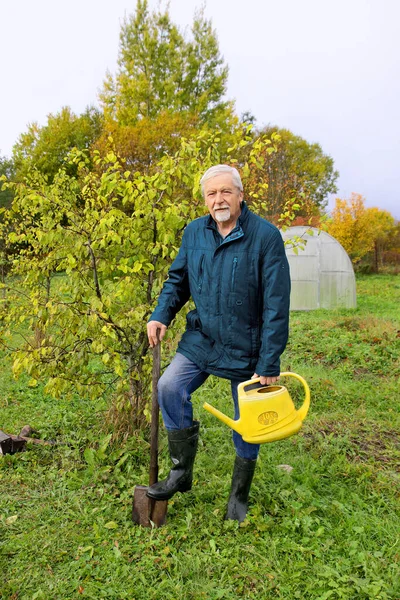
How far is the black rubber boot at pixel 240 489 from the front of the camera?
2559 millimetres

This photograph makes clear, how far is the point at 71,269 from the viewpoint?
326cm

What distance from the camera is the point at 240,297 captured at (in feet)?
7.53

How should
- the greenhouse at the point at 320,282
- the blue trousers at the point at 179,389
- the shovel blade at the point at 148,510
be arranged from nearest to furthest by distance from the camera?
1. the blue trousers at the point at 179,389
2. the shovel blade at the point at 148,510
3. the greenhouse at the point at 320,282

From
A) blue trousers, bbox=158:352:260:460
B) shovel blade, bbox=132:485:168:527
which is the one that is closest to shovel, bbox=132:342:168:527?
shovel blade, bbox=132:485:168:527

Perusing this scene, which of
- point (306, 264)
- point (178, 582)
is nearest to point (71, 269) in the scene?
point (178, 582)

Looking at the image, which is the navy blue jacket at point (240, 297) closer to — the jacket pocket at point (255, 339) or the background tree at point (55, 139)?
the jacket pocket at point (255, 339)

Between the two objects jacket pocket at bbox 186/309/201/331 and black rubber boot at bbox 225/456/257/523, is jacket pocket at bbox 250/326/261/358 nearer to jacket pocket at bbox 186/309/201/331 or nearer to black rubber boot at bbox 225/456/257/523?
jacket pocket at bbox 186/309/201/331

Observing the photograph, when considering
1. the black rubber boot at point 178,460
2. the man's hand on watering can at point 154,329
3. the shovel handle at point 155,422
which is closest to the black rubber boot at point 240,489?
the black rubber boot at point 178,460

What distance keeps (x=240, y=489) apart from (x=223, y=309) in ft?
3.30

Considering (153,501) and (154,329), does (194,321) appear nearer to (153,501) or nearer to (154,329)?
A: (154,329)

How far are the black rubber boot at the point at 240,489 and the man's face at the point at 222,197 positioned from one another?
128cm

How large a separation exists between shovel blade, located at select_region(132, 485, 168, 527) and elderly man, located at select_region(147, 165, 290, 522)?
3.9 inches

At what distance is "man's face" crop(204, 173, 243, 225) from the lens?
2.30 meters

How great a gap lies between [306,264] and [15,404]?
8.54m
